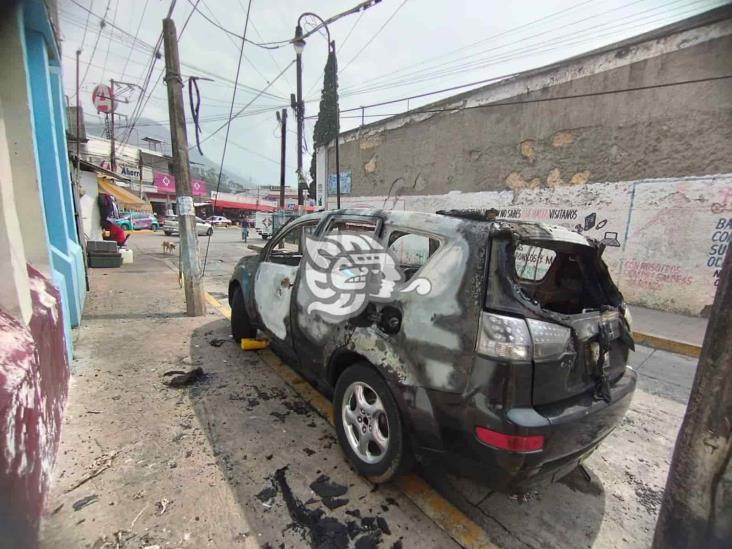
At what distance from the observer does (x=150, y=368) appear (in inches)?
148

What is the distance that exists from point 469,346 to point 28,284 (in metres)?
2.83

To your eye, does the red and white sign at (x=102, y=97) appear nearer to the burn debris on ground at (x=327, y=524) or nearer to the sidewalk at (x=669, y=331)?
the burn debris on ground at (x=327, y=524)

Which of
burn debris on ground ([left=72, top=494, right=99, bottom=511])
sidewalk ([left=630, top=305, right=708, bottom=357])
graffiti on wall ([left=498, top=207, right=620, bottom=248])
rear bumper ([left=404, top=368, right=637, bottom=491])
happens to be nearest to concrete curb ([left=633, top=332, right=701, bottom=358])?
sidewalk ([left=630, top=305, right=708, bottom=357])

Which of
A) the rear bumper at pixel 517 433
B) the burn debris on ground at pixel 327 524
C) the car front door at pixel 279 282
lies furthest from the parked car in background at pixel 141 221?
the rear bumper at pixel 517 433

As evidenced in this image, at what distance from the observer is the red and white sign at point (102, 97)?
18156 mm

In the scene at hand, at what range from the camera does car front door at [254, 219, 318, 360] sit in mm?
3242

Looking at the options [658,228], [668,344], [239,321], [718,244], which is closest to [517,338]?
[239,321]

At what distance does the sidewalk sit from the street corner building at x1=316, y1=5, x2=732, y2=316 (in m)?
0.37

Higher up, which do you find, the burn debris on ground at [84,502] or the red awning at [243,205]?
the red awning at [243,205]

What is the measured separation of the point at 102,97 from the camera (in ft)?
60.3

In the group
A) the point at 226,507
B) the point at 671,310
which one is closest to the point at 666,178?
the point at 671,310

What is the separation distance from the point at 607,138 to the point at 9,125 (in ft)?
29.8

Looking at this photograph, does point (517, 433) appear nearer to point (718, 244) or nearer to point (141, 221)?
point (718, 244)

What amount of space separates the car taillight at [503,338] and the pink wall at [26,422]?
2095 millimetres
